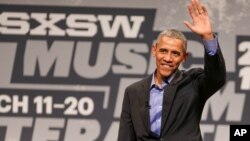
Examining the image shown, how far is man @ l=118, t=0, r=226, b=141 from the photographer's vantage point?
2473 millimetres

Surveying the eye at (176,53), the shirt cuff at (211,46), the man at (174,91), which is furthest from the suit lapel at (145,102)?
the shirt cuff at (211,46)

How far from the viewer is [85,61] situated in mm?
5180

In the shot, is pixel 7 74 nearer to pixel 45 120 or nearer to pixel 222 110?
pixel 45 120

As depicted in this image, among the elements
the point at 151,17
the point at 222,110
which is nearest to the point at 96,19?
the point at 151,17

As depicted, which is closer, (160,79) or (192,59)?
(160,79)

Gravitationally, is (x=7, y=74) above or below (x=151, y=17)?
below

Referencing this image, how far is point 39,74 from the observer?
5176 millimetres

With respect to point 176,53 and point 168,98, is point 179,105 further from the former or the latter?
point 176,53

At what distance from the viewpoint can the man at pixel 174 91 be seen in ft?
8.11

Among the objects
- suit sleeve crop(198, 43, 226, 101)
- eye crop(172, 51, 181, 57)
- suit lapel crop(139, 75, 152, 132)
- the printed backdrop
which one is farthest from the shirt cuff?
the printed backdrop

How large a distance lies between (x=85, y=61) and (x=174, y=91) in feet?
8.81

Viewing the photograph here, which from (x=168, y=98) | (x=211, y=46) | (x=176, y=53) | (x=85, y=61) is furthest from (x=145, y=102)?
(x=85, y=61)

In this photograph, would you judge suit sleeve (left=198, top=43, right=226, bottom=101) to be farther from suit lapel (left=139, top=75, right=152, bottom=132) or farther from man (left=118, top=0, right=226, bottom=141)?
suit lapel (left=139, top=75, right=152, bottom=132)

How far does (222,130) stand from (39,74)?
1537mm
